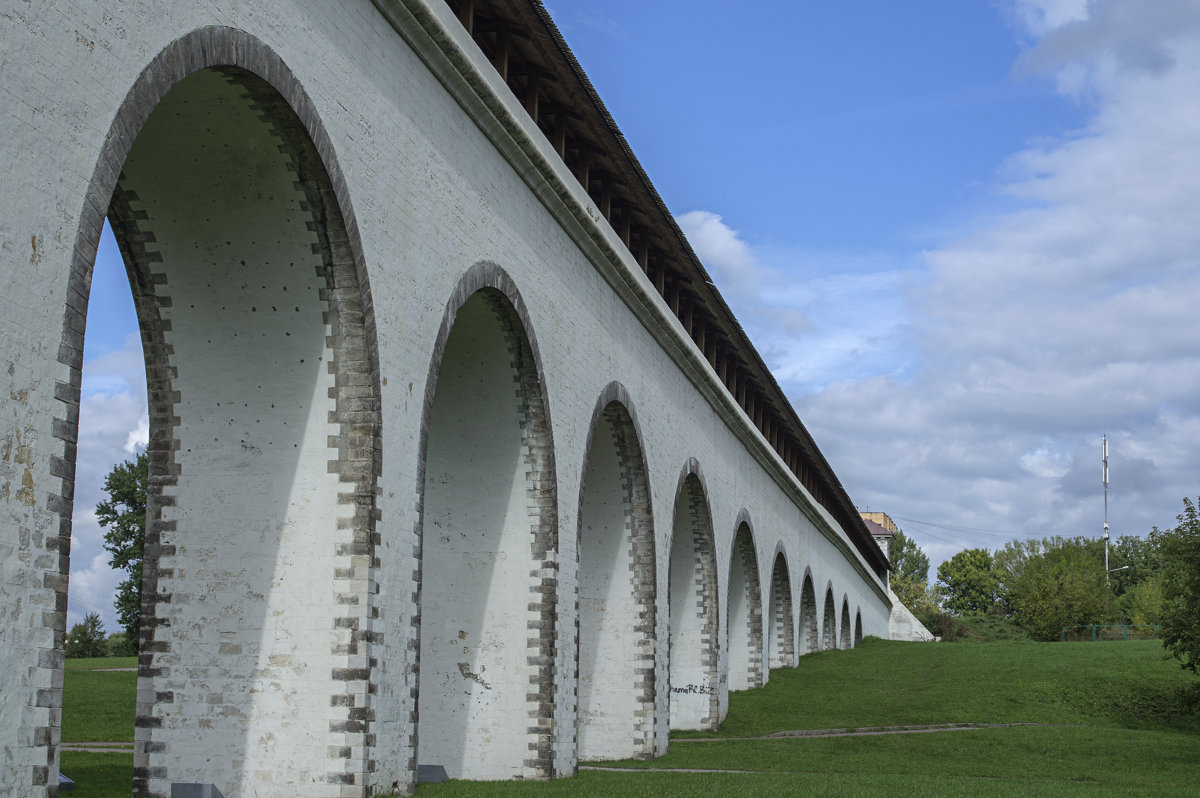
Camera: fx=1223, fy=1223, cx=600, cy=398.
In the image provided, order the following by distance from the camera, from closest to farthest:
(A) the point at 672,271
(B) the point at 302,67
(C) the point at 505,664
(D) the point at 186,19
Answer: (D) the point at 186,19 < (B) the point at 302,67 < (C) the point at 505,664 < (A) the point at 672,271

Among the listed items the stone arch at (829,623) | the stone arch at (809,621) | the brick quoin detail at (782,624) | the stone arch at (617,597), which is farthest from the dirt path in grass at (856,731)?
the stone arch at (829,623)

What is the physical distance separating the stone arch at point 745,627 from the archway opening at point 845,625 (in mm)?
21453

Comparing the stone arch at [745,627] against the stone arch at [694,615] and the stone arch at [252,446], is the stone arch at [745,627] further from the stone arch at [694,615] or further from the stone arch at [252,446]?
the stone arch at [252,446]

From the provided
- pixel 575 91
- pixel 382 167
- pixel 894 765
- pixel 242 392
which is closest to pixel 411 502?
pixel 242 392

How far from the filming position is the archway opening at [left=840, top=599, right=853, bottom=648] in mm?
53031

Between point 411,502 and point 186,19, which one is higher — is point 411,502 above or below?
below

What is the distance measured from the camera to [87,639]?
2270 inches

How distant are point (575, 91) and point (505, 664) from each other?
7.56 metres

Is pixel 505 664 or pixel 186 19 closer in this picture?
pixel 186 19

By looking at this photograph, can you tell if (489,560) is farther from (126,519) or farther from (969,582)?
(969,582)

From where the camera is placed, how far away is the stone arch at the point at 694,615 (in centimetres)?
2494

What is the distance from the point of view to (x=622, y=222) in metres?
20.6

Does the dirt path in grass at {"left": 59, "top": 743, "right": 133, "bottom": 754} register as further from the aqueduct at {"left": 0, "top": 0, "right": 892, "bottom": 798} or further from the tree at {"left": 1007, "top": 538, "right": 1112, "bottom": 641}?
the tree at {"left": 1007, "top": 538, "right": 1112, "bottom": 641}

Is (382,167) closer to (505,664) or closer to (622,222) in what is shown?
(505,664)
